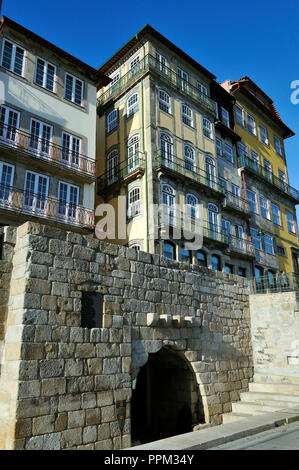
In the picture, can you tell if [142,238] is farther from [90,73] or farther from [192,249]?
[90,73]

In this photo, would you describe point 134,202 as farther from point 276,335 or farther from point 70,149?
point 276,335

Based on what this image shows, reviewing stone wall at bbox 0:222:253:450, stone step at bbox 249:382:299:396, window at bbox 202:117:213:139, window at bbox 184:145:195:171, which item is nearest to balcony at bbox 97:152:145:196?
window at bbox 184:145:195:171

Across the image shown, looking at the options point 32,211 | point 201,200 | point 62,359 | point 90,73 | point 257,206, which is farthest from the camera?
point 257,206

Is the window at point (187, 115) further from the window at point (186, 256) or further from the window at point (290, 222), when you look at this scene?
the window at point (290, 222)

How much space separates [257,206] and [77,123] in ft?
43.3

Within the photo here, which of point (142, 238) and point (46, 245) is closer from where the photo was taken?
point (46, 245)

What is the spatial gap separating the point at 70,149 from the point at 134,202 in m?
3.89

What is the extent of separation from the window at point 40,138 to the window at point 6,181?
127 cm

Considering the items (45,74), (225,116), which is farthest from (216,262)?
(45,74)

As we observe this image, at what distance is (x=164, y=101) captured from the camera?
64.4ft

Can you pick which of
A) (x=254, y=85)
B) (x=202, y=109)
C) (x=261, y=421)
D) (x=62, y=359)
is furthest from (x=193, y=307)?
(x=254, y=85)

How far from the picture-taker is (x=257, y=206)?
24.7 meters

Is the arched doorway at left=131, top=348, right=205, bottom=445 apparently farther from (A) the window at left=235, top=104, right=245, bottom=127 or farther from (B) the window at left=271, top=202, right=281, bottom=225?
(A) the window at left=235, top=104, right=245, bottom=127

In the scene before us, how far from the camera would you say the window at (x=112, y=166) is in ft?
64.7
